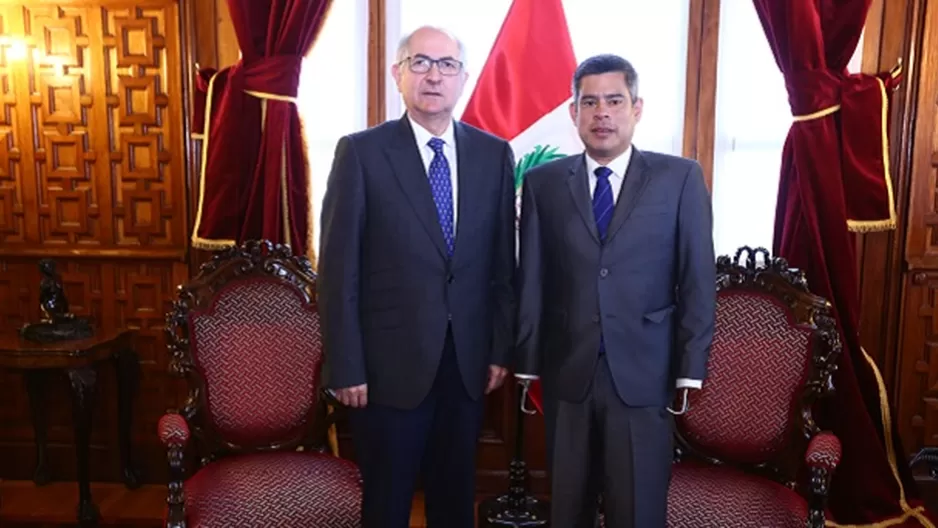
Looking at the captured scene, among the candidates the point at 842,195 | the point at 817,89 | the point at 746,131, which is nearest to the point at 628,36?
the point at 746,131

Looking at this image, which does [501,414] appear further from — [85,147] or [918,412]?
[85,147]

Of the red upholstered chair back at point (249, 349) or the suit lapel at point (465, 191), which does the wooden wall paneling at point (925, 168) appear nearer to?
the suit lapel at point (465, 191)

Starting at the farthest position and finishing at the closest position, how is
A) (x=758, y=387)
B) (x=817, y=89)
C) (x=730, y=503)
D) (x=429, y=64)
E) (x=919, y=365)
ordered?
(x=919, y=365), (x=817, y=89), (x=758, y=387), (x=730, y=503), (x=429, y=64)

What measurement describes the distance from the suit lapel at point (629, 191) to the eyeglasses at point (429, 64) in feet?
1.53

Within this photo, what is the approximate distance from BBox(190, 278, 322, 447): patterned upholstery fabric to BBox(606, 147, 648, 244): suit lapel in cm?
101

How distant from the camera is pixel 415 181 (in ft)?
5.27

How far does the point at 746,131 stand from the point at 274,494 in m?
2.08

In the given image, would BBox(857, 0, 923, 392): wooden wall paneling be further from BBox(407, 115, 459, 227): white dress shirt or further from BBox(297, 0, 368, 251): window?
BBox(297, 0, 368, 251): window

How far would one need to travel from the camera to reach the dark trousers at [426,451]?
1633 mm

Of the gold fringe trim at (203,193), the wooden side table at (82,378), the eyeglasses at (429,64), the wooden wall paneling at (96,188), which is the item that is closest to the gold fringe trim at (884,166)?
the eyeglasses at (429,64)

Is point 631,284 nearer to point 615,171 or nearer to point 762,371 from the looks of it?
point 615,171

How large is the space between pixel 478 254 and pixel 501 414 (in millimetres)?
1299

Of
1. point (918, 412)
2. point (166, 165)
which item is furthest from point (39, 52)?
point (918, 412)

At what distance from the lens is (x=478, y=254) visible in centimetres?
163
